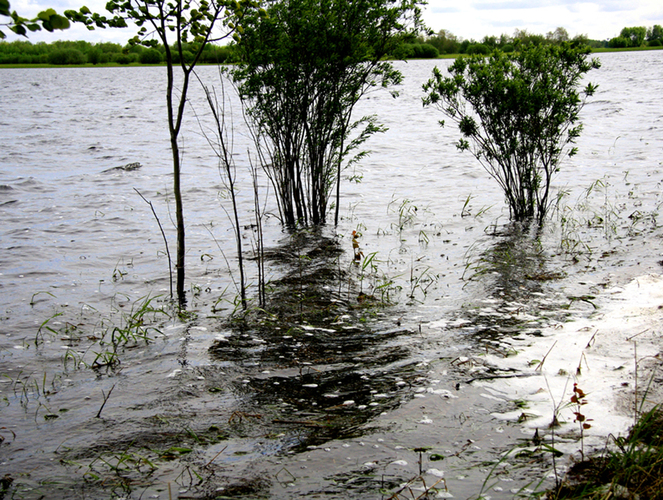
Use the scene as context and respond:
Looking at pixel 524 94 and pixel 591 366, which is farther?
pixel 524 94

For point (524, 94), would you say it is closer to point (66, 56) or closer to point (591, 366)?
point (591, 366)

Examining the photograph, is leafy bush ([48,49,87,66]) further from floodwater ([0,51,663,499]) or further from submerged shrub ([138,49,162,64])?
floodwater ([0,51,663,499])

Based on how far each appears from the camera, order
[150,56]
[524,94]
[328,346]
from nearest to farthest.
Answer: [328,346]
[524,94]
[150,56]

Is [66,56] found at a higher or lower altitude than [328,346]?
higher

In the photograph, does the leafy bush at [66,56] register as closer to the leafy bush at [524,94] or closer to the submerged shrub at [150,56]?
the submerged shrub at [150,56]

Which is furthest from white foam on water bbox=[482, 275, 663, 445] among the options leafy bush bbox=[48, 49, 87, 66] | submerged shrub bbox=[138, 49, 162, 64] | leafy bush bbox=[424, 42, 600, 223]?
leafy bush bbox=[48, 49, 87, 66]

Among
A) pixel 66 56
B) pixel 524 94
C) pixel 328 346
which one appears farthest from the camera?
pixel 66 56

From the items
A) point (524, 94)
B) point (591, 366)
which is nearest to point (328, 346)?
point (591, 366)

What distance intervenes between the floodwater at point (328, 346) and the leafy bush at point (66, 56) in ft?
315

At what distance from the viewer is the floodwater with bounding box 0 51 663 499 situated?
12.4ft

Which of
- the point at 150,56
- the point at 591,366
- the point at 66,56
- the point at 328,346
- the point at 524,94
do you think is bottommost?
the point at 328,346

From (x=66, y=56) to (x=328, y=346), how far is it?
108 m

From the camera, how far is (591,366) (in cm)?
500

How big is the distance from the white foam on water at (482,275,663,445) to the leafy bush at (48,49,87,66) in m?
108
